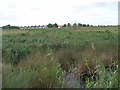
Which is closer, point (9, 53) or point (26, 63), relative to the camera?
point (26, 63)

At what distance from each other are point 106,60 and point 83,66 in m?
1.43

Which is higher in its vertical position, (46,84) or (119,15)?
(119,15)

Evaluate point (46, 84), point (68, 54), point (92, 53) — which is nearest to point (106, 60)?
point (92, 53)

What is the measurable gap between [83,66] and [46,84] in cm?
250

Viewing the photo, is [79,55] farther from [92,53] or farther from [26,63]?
[26,63]

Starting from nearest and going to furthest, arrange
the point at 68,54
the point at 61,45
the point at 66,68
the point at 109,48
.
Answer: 1. the point at 66,68
2. the point at 68,54
3. the point at 109,48
4. the point at 61,45

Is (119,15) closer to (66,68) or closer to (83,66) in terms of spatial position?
(83,66)

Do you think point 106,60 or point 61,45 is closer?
point 106,60

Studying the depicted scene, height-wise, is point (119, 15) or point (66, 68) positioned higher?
point (119, 15)

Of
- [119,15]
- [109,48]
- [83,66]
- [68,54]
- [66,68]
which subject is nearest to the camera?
[119,15]

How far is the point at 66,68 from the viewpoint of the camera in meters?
8.20

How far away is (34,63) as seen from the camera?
7.02m

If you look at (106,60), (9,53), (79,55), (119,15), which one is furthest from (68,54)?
(119,15)

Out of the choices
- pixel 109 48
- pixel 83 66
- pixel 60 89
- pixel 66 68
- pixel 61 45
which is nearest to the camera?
pixel 60 89
